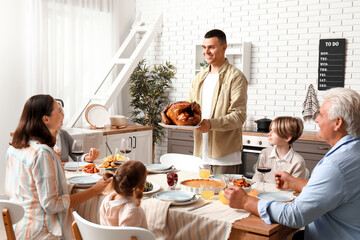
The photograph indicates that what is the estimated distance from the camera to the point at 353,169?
187 centimetres

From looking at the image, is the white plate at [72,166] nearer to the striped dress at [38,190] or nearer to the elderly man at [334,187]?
the striped dress at [38,190]

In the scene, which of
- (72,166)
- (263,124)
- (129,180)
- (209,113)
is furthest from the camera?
(263,124)

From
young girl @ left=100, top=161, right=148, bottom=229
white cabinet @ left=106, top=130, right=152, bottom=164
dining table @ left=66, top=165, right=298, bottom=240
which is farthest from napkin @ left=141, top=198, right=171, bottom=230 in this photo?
white cabinet @ left=106, top=130, right=152, bottom=164

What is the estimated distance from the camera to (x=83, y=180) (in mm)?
2789

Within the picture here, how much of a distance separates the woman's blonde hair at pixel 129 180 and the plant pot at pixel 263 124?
3408 millimetres

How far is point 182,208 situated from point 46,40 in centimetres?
411

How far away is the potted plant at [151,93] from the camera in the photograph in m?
6.47

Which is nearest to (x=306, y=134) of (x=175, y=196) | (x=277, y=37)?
(x=277, y=37)

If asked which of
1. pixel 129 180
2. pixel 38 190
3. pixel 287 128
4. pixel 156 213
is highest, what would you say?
pixel 287 128

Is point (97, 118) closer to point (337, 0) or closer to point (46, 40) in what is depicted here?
point (46, 40)

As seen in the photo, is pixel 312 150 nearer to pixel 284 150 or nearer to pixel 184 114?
pixel 284 150

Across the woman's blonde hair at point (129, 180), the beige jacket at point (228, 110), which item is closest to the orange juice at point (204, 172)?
the beige jacket at point (228, 110)

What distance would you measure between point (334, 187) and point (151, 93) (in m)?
4.82

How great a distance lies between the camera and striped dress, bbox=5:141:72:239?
222 centimetres
